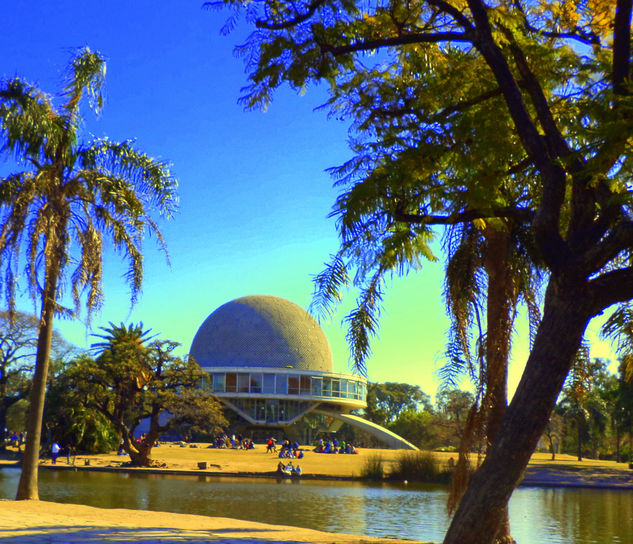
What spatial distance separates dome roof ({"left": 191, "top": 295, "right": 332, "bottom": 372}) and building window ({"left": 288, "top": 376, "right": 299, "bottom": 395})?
150 inches

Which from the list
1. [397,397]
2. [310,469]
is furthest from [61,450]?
[397,397]

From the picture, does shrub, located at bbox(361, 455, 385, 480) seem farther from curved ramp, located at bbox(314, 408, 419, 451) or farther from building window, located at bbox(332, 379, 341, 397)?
building window, located at bbox(332, 379, 341, 397)

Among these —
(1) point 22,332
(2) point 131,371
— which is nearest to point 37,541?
(2) point 131,371

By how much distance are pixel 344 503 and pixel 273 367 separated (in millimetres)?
50998

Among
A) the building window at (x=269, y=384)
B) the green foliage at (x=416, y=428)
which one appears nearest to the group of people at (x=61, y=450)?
the building window at (x=269, y=384)

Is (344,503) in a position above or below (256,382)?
below

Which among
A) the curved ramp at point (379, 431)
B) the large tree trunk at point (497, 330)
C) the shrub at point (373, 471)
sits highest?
the large tree trunk at point (497, 330)

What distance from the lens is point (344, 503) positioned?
1873 cm

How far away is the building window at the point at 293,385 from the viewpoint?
66.7 meters

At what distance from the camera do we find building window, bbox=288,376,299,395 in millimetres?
66688

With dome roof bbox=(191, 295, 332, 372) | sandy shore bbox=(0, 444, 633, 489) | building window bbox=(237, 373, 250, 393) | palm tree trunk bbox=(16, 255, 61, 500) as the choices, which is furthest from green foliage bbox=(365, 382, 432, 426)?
palm tree trunk bbox=(16, 255, 61, 500)

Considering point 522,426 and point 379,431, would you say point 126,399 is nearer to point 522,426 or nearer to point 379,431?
point 522,426

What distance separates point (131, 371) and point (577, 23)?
25.1 metres

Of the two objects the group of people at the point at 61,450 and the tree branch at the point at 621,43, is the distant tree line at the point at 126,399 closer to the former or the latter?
the group of people at the point at 61,450
